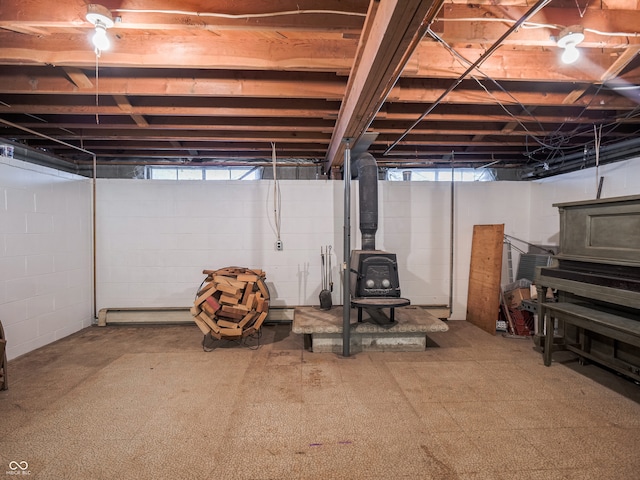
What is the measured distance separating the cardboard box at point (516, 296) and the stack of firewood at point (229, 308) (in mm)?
3272

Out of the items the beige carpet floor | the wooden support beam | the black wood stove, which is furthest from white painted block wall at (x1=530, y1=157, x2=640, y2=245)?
the wooden support beam

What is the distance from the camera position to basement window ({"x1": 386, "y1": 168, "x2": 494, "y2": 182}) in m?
5.10

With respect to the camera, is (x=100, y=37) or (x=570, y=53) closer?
(x=100, y=37)

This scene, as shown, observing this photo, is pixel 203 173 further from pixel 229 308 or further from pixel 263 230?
pixel 229 308

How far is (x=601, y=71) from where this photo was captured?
2.39 meters

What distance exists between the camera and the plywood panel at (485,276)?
3980 millimetres

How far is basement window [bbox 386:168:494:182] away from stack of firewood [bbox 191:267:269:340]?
3094mm

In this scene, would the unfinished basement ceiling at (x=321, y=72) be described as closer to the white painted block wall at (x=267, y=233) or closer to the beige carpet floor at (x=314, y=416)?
the white painted block wall at (x=267, y=233)

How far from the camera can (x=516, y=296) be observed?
397cm

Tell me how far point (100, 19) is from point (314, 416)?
283 centimetres

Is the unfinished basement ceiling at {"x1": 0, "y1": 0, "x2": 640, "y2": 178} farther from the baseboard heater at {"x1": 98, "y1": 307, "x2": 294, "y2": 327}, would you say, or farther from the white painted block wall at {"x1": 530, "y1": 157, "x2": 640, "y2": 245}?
the baseboard heater at {"x1": 98, "y1": 307, "x2": 294, "y2": 327}

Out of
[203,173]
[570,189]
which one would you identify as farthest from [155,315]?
[570,189]

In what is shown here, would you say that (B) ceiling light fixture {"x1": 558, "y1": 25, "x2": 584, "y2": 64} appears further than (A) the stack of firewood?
No

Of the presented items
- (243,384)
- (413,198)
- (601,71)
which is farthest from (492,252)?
(243,384)
